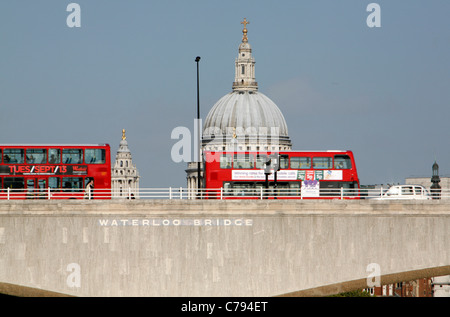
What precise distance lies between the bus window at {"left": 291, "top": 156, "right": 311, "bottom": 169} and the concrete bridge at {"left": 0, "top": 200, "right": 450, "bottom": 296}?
11.2 metres

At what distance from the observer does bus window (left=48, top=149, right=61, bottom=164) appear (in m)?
55.5

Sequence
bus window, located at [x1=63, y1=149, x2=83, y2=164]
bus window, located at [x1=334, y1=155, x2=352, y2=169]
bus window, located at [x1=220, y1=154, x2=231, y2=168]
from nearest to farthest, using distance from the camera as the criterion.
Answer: bus window, located at [x1=63, y1=149, x2=83, y2=164], bus window, located at [x1=334, y1=155, x2=352, y2=169], bus window, located at [x1=220, y1=154, x2=231, y2=168]

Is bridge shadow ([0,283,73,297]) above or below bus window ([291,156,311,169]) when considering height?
below

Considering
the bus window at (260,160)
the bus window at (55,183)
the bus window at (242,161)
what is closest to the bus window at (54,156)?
the bus window at (55,183)

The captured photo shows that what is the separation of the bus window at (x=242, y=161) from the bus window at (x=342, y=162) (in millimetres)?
5076

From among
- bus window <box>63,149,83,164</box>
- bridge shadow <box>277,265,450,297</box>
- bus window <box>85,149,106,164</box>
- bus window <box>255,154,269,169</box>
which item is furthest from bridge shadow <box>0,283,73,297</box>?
bus window <box>255,154,269,169</box>

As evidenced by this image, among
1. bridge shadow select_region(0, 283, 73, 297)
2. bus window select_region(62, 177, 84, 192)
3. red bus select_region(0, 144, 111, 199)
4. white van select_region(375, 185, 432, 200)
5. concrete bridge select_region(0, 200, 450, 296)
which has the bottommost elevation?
bridge shadow select_region(0, 283, 73, 297)

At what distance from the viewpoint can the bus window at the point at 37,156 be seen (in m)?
55.4

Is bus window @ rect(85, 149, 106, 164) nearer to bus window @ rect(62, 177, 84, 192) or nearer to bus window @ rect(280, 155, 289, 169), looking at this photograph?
bus window @ rect(62, 177, 84, 192)

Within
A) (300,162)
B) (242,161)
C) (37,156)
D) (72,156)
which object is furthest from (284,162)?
(37,156)

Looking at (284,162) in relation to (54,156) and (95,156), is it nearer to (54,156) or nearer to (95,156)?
(95,156)

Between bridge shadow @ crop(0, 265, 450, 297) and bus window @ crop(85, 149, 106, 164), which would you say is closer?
bridge shadow @ crop(0, 265, 450, 297)
